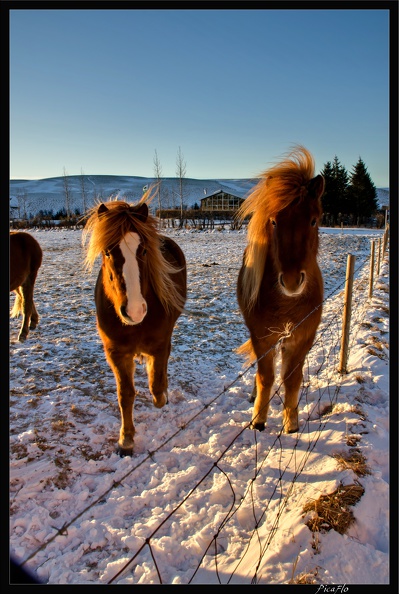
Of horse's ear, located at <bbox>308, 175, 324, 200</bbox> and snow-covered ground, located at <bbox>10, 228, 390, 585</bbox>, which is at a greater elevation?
horse's ear, located at <bbox>308, 175, 324, 200</bbox>

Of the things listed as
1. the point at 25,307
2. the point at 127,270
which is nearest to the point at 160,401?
the point at 127,270

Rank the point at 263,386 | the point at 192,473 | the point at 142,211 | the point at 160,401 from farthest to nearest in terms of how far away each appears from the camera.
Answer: the point at 160,401 < the point at 263,386 < the point at 142,211 < the point at 192,473

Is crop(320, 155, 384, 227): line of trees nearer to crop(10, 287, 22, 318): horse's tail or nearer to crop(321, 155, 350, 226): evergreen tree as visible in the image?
crop(321, 155, 350, 226): evergreen tree

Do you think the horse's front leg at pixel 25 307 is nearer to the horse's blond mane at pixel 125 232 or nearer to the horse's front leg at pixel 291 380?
the horse's blond mane at pixel 125 232

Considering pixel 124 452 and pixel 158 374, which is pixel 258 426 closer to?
pixel 158 374

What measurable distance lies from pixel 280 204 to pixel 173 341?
3.44 meters

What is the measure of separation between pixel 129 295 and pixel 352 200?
40.9m

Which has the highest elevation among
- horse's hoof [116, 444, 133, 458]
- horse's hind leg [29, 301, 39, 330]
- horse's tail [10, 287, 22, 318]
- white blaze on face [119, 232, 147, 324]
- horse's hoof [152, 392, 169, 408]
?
white blaze on face [119, 232, 147, 324]

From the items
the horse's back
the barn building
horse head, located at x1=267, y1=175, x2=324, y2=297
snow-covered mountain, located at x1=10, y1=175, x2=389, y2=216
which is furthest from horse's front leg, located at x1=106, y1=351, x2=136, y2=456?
snow-covered mountain, located at x1=10, y1=175, x2=389, y2=216

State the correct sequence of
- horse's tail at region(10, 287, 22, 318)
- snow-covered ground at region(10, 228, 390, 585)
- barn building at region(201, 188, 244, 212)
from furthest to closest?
barn building at region(201, 188, 244, 212)
horse's tail at region(10, 287, 22, 318)
snow-covered ground at region(10, 228, 390, 585)

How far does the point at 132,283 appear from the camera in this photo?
97.2 inches

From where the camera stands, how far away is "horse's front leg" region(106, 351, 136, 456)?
2947 millimetres

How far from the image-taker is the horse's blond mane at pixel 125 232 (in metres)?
2.56

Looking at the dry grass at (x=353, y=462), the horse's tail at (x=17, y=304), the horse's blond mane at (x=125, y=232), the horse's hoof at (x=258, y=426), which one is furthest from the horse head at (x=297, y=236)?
Answer: the horse's tail at (x=17, y=304)
